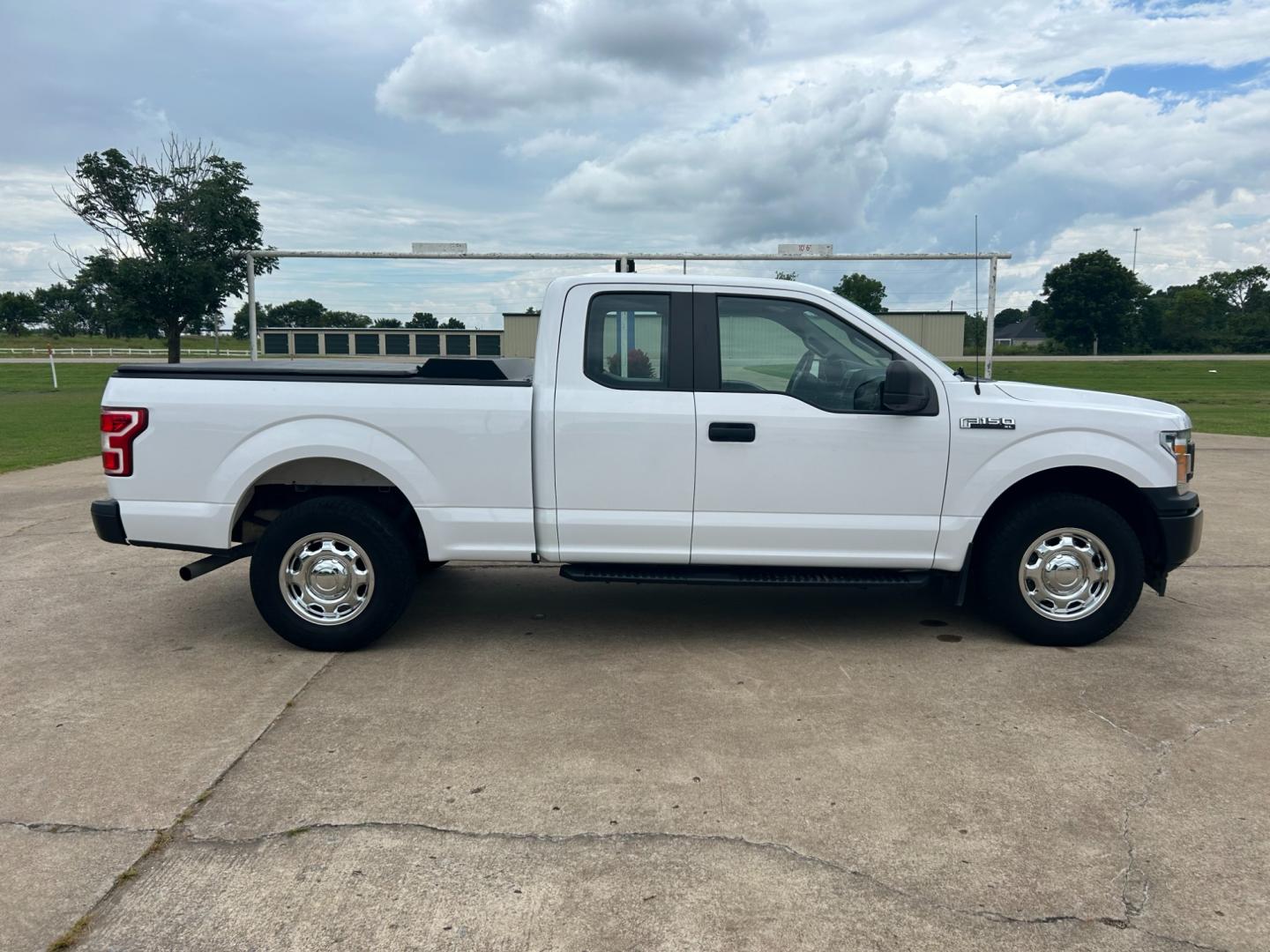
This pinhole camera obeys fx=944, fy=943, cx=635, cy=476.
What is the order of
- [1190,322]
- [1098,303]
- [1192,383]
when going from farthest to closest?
[1190,322]
[1098,303]
[1192,383]

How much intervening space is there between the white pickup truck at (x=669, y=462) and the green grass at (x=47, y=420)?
7801 mm

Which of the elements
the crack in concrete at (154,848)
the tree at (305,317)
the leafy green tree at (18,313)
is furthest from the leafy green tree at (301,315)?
the leafy green tree at (18,313)

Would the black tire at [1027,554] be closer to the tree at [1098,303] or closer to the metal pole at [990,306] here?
the metal pole at [990,306]

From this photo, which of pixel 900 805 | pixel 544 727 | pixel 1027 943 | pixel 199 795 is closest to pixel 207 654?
pixel 199 795

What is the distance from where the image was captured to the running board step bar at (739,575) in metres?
4.91

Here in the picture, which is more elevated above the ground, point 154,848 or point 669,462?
point 669,462

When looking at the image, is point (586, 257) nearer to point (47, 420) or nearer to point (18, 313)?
point (47, 420)

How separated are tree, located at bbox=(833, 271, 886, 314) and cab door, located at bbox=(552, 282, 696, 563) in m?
3.36

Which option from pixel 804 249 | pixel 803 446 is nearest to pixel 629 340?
pixel 803 446

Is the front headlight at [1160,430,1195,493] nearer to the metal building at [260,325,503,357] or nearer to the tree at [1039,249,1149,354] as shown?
the metal building at [260,325,503,357]

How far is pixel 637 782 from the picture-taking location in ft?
11.5

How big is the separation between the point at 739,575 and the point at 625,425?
3.26 ft

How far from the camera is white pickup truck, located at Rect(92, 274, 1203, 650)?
4.81m

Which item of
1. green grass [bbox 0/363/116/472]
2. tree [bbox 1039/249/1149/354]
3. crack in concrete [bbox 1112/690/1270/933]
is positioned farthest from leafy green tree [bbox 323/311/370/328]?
tree [bbox 1039/249/1149/354]
